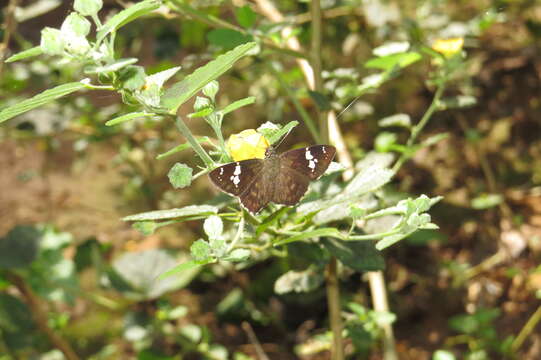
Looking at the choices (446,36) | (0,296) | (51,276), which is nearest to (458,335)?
(446,36)

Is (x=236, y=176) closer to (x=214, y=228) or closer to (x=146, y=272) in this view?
(x=214, y=228)

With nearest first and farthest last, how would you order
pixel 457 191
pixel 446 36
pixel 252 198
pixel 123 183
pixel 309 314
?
pixel 252 198, pixel 446 36, pixel 309 314, pixel 457 191, pixel 123 183

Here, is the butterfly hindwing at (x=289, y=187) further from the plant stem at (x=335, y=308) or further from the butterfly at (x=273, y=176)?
the plant stem at (x=335, y=308)

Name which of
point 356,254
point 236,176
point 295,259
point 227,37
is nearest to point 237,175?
point 236,176

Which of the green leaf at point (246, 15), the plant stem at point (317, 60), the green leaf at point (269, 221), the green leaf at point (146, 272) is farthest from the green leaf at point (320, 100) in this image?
the green leaf at point (146, 272)

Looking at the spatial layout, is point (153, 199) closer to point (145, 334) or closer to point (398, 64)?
point (145, 334)
